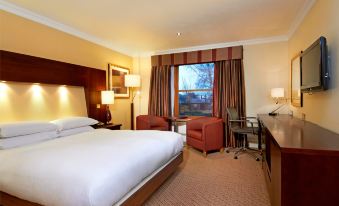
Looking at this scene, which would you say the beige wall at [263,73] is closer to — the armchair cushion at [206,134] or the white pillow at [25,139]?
the armchair cushion at [206,134]

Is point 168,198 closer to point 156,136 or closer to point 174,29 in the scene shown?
point 156,136

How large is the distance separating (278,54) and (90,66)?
419 cm

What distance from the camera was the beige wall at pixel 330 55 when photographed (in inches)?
79.3

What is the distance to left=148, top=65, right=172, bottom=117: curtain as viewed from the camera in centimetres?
527

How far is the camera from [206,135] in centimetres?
402

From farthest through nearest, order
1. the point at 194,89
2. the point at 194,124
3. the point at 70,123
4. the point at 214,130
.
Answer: the point at 194,89, the point at 194,124, the point at 214,130, the point at 70,123

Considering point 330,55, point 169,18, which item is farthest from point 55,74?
point 330,55

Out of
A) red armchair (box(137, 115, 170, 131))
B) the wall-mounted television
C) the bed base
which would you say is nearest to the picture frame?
the wall-mounted television

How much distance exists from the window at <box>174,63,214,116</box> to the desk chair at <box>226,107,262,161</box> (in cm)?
85

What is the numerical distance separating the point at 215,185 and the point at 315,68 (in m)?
1.98

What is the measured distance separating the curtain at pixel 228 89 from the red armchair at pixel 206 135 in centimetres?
39

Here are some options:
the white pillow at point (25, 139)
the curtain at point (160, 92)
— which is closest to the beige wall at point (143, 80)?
the curtain at point (160, 92)

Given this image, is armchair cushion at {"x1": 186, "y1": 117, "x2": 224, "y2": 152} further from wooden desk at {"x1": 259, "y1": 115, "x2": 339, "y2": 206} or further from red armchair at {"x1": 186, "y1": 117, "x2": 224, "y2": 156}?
wooden desk at {"x1": 259, "y1": 115, "x2": 339, "y2": 206}

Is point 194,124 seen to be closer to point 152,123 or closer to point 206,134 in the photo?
point 206,134
